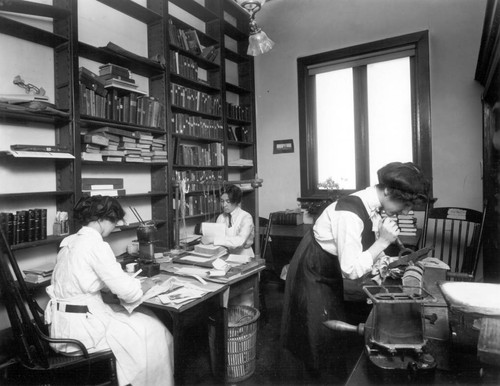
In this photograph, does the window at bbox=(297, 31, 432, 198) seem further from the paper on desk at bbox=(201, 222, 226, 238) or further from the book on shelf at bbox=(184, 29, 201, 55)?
the paper on desk at bbox=(201, 222, 226, 238)

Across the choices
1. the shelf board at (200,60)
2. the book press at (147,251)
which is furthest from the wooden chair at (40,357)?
the shelf board at (200,60)

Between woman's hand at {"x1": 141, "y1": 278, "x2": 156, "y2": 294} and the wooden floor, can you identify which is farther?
the wooden floor

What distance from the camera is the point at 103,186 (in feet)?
10.1

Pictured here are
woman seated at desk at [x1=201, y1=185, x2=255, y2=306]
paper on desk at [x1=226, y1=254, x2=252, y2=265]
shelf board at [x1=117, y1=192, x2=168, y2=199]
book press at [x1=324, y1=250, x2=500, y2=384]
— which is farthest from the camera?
shelf board at [x1=117, y1=192, x2=168, y2=199]

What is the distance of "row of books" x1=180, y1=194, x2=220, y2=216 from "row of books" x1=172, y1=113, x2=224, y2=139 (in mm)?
695

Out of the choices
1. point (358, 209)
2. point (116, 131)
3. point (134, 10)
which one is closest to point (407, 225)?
point (358, 209)

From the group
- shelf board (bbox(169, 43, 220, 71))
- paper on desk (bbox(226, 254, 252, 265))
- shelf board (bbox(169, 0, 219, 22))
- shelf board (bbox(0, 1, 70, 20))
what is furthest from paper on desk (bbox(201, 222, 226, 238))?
shelf board (bbox(169, 0, 219, 22))

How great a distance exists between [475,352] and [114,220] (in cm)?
173

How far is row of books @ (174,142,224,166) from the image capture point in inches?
148

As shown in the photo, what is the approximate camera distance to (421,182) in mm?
1618

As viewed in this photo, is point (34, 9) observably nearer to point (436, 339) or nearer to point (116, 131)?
point (116, 131)

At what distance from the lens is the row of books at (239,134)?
15.3 ft

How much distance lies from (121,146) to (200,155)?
1.09 metres

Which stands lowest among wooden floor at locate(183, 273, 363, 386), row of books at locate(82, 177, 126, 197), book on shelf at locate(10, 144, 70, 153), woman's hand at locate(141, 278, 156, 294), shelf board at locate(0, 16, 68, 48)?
wooden floor at locate(183, 273, 363, 386)
